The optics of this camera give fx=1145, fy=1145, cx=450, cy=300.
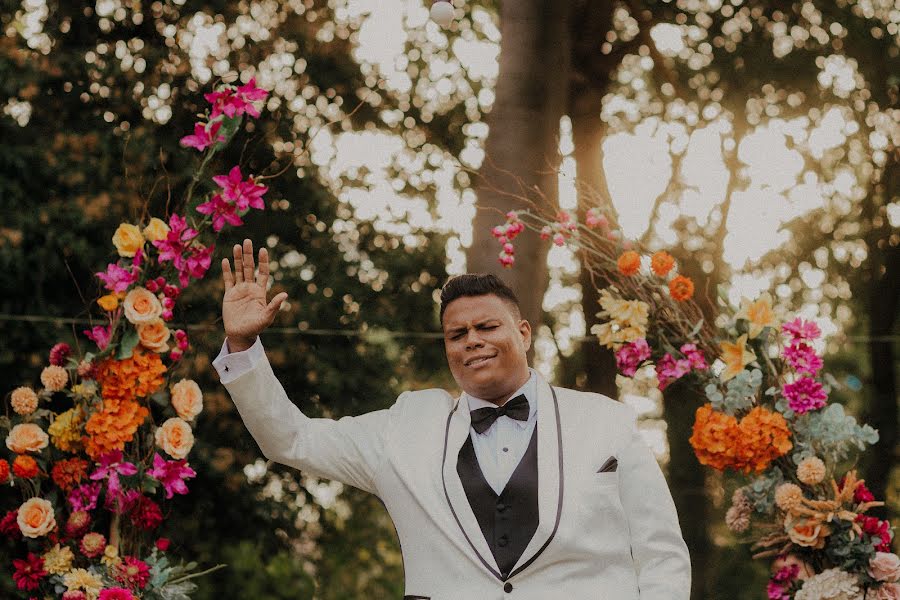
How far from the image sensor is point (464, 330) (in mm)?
3379

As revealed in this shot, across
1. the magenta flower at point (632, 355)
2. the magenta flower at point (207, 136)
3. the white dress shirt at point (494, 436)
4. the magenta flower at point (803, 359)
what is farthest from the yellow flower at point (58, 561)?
the magenta flower at point (803, 359)

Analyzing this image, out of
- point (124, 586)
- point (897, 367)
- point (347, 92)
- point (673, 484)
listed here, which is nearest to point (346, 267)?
point (347, 92)

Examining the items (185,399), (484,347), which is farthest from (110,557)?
(484,347)

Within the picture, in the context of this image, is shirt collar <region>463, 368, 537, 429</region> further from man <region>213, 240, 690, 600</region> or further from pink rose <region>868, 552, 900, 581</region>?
pink rose <region>868, 552, 900, 581</region>

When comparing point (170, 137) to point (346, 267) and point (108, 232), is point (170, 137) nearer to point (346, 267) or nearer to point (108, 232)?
point (108, 232)

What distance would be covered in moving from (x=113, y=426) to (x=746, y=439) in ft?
7.36

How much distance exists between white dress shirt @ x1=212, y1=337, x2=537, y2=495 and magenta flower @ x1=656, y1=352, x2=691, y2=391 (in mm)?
1130

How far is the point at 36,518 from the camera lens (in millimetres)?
3973

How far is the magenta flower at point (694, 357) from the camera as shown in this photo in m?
4.33

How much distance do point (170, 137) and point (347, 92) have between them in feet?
6.08

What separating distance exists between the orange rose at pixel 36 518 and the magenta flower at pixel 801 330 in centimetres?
275

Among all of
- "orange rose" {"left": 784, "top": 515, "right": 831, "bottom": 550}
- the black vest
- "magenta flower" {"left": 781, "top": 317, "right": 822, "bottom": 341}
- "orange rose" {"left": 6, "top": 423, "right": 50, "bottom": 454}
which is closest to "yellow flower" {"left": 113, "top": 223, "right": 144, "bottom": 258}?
"orange rose" {"left": 6, "top": 423, "right": 50, "bottom": 454}

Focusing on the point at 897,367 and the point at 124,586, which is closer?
the point at 124,586

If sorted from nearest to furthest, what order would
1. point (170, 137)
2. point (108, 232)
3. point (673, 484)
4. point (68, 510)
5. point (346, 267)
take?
1. point (68, 510)
2. point (108, 232)
3. point (170, 137)
4. point (346, 267)
5. point (673, 484)
